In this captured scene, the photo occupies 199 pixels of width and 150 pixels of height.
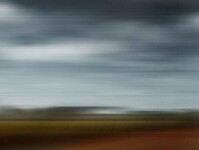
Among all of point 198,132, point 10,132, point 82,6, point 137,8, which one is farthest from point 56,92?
point 198,132

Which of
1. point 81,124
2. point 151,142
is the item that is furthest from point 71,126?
point 151,142

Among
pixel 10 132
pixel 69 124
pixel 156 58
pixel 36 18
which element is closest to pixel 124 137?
pixel 69 124

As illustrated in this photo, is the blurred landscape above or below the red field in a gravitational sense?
above

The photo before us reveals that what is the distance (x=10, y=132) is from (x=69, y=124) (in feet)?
0.82

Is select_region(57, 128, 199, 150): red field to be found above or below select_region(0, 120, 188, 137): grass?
below

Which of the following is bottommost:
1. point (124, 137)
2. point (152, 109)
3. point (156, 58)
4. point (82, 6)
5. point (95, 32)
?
point (124, 137)

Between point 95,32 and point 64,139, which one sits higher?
point 95,32

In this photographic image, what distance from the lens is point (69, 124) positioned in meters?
1.85

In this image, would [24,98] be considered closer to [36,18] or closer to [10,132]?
[10,132]

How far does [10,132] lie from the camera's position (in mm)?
1830

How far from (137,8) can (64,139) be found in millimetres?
659

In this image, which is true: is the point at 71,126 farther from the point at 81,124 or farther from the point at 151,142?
the point at 151,142

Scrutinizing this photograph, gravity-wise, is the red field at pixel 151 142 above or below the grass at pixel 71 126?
below

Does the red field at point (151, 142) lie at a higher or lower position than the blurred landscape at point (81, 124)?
lower
